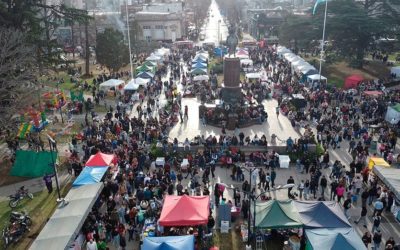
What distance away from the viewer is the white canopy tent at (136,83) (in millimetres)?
35584

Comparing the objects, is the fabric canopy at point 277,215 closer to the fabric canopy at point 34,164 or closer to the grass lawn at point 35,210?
the grass lawn at point 35,210

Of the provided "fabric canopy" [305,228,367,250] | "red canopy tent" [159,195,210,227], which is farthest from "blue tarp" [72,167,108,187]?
"fabric canopy" [305,228,367,250]

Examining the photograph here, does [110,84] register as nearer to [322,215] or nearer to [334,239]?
[322,215]

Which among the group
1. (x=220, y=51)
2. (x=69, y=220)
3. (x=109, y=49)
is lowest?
(x=69, y=220)

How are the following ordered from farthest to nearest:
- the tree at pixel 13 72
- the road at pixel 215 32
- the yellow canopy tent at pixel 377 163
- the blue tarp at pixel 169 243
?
the road at pixel 215 32 < the tree at pixel 13 72 < the yellow canopy tent at pixel 377 163 < the blue tarp at pixel 169 243

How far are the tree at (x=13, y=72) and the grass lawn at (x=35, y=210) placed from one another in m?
5.73

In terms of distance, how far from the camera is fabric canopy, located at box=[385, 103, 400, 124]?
26836 mm

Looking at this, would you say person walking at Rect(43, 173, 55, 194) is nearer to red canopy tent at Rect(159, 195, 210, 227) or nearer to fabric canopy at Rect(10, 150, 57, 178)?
fabric canopy at Rect(10, 150, 57, 178)

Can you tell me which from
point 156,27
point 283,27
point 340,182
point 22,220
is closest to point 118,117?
point 22,220

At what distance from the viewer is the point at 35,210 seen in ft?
58.1

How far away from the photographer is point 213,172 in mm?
20547

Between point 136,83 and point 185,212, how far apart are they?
23.5m

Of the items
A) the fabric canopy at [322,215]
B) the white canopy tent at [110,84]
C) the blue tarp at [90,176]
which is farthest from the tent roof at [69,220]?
the white canopy tent at [110,84]

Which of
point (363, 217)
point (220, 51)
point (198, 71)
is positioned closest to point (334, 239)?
point (363, 217)
